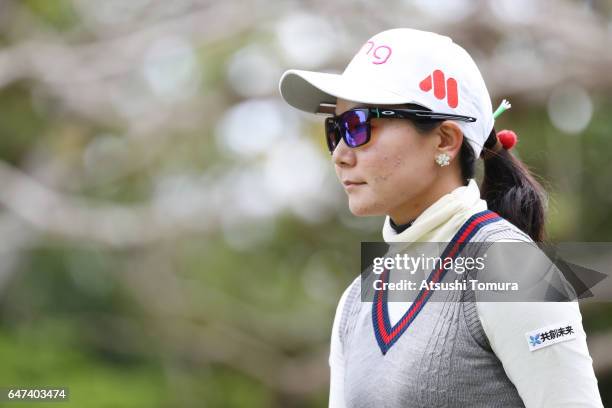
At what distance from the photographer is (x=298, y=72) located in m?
1.86

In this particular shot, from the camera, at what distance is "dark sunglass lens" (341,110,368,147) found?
173cm

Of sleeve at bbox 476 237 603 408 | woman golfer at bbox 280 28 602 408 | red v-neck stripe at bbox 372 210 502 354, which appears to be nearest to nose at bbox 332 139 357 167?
woman golfer at bbox 280 28 602 408

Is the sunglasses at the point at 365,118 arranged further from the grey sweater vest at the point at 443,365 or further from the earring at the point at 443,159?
the grey sweater vest at the point at 443,365

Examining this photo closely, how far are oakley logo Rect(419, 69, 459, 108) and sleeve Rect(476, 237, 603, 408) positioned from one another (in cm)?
42

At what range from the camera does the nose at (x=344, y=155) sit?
1768 millimetres

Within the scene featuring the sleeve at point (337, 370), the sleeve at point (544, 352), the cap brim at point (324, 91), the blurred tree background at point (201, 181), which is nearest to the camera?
the sleeve at point (544, 352)

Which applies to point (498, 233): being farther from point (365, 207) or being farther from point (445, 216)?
point (365, 207)

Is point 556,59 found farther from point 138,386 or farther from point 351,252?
point 138,386

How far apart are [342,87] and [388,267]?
36 cm

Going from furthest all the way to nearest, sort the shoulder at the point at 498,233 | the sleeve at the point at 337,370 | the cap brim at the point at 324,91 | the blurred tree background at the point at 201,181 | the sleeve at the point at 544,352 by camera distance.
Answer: the blurred tree background at the point at 201,181 < the sleeve at the point at 337,370 < the cap brim at the point at 324,91 < the shoulder at the point at 498,233 < the sleeve at the point at 544,352

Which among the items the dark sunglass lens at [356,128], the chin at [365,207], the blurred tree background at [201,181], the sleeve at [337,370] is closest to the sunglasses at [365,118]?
the dark sunglass lens at [356,128]

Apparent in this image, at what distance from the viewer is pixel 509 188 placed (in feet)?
6.04

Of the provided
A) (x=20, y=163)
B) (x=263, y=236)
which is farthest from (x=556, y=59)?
(x=20, y=163)

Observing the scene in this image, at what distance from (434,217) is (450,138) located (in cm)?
17
